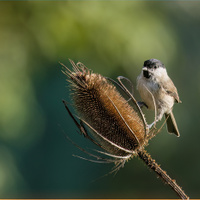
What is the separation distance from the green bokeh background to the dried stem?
4.09 m

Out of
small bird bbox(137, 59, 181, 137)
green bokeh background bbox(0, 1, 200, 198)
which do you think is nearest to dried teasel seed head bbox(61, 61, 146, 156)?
small bird bbox(137, 59, 181, 137)

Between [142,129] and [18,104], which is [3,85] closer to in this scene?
[18,104]

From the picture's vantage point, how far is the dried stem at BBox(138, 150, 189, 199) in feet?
9.37

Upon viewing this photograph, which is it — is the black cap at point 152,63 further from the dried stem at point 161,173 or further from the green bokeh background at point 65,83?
the green bokeh background at point 65,83

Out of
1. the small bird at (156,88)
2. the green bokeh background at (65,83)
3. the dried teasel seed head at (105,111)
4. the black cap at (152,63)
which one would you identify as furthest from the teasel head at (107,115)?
the green bokeh background at (65,83)

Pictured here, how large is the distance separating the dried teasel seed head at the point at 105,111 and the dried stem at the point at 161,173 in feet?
0.32

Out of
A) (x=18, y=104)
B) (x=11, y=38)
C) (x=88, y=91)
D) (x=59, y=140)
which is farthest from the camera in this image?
(x=59, y=140)

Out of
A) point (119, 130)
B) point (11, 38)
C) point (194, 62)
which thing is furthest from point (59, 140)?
point (119, 130)

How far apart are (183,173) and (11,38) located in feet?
15.4

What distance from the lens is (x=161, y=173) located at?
119 inches

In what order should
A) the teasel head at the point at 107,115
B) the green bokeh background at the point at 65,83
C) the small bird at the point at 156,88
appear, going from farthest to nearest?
1. the green bokeh background at the point at 65,83
2. the small bird at the point at 156,88
3. the teasel head at the point at 107,115

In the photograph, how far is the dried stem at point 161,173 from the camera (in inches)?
112

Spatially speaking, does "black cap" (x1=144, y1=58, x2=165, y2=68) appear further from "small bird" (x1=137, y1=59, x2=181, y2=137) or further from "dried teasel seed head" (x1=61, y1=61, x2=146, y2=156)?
"dried teasel seed head" (x1=61, y1=61, x2=146, y2=156)

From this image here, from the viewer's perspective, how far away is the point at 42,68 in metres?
8.52
